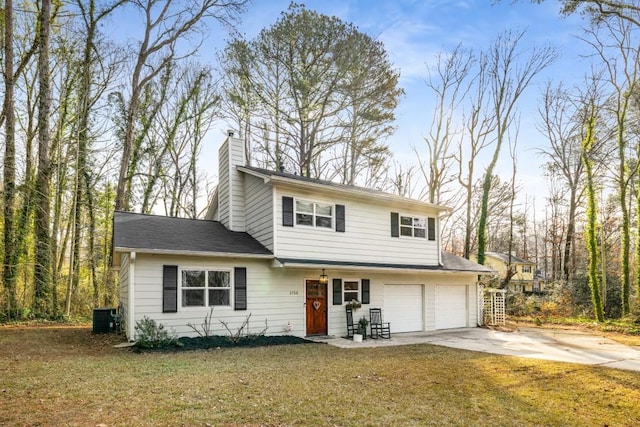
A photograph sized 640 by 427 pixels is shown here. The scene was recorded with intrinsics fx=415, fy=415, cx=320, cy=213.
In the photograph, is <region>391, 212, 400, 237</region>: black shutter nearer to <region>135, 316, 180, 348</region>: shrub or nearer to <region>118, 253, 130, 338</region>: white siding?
<region>135, 316, 180, 348</region>: shrub

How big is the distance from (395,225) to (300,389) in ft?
30.2

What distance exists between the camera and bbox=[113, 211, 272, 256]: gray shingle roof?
10094 millimetres

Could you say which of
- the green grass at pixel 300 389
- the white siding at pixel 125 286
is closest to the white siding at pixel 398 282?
the green grass at pixel 300 389

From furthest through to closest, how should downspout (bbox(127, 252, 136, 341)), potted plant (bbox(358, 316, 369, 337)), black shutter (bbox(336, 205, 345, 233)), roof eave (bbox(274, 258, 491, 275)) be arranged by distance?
1. black shutter (bbox(336, 205, 345, 233))
2. potted plant (bbox(358, 316, 369, 337))
3. roof eave (bbox(274, 258, 491, 275))
4. downspout (bbox(127, 252, 136, 341))

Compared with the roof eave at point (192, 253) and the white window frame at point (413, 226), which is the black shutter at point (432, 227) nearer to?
the white window frame at point (413, 226)

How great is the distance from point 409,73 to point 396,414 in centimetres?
1845

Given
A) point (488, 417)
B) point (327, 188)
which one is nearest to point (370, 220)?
point (327, 188)

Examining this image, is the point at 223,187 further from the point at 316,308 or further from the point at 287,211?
the point at 316,308

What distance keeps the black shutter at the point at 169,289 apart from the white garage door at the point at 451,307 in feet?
31.0

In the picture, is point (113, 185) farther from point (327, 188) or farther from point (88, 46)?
point (327, 188)

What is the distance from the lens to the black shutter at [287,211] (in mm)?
11977

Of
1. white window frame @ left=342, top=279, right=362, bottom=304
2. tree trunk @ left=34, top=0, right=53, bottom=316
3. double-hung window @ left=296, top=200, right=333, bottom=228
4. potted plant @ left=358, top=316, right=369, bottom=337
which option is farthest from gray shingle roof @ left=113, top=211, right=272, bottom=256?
tree trunk @ left=34, top=0, right=53, bottom=316

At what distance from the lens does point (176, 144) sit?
23.2m

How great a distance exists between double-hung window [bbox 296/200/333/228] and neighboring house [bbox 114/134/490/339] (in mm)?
32
